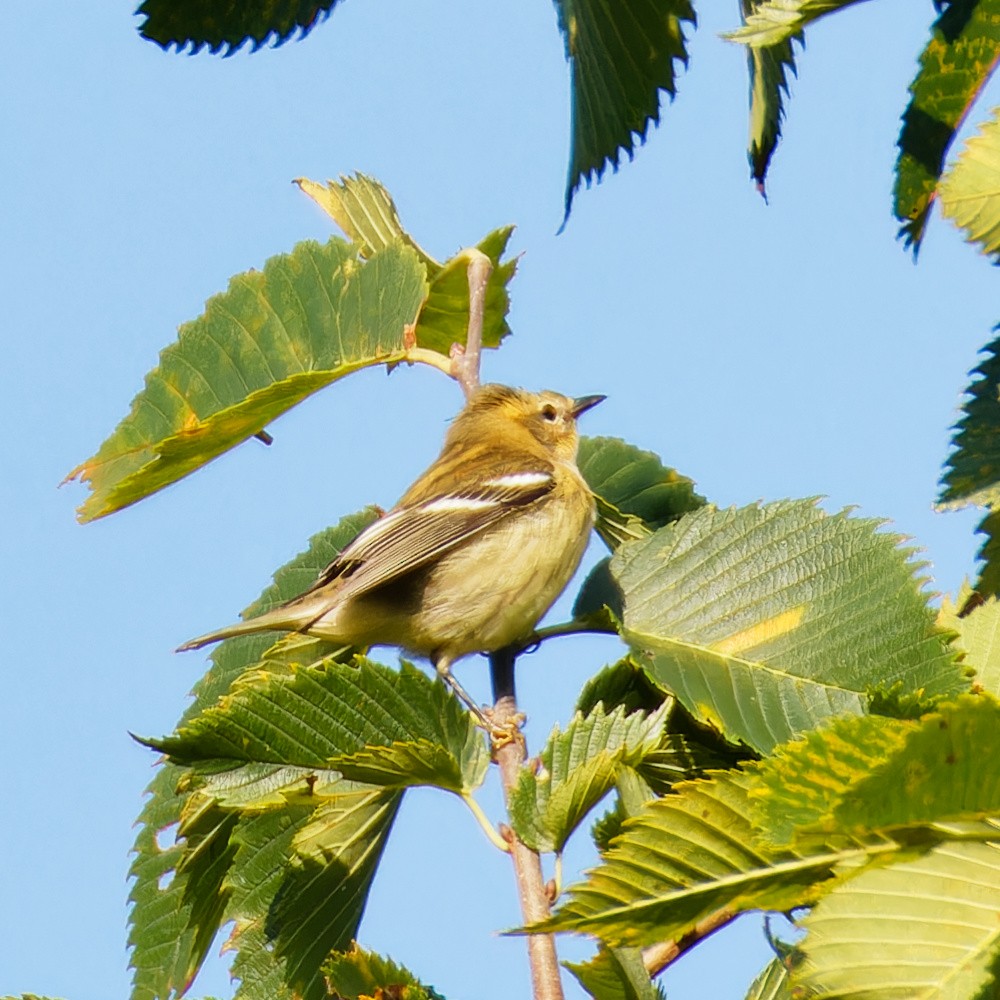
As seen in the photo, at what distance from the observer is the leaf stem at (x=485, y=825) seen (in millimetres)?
2219

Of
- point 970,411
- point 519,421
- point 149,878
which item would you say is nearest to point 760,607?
point 970,411

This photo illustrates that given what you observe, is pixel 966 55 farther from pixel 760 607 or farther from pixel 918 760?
pixel 918 760

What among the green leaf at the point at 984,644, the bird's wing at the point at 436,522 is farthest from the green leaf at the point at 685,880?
the bird's wing at the point at 436,522

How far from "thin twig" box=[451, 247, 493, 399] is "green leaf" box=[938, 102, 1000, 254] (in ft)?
4.47

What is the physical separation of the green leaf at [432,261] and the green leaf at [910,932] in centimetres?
185

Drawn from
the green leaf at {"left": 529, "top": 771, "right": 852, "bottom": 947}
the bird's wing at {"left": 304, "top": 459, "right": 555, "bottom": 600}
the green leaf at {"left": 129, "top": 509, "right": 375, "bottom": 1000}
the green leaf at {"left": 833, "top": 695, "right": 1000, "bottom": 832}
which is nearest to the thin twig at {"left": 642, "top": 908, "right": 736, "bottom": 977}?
the green leaf at {"left": 529, "top": 771, "right": 852, "bottom": 947}

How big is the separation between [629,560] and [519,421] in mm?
2969

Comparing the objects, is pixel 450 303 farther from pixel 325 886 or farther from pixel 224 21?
pixel 325 886

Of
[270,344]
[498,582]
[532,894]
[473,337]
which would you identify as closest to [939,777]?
[532,894]

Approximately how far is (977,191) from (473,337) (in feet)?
4.71

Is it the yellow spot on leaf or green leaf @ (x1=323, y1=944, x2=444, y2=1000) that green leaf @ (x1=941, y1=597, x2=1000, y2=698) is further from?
green leaf @ (x1=323, y1=944, x2=444, y2=1000)

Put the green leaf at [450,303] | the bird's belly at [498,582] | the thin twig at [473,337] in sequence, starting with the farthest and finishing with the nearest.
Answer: the bird's belly at [498,582] < the green leaf at [450,303] < the thin twig at [473,337]

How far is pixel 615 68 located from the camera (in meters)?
2.93

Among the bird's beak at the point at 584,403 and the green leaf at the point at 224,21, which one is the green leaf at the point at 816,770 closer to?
the green leaf at the point at 224,21
